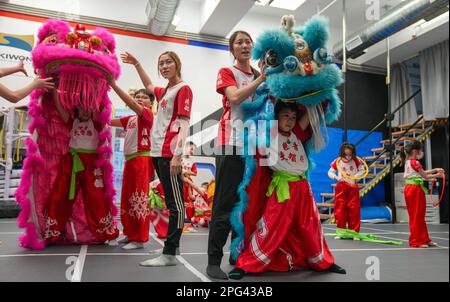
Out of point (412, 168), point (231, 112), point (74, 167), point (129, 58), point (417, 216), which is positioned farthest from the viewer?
point (412, 168)

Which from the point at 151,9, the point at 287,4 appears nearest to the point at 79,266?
the point at 151,9

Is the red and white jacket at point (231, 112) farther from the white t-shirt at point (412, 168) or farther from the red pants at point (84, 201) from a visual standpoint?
the white t-shirt at point (412, 168)

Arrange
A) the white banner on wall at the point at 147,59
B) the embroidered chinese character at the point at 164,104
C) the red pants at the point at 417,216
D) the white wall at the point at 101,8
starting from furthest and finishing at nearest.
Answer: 1. the white wall at the point at 101,8
2. the white banner on wall at the point at 147,59
3. the red pants at the point at 417,216
4. the embroidered chinese character at the point at 164,104

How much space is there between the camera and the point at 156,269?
2.22 meters

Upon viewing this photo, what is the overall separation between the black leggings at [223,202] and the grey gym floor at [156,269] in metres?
0.18

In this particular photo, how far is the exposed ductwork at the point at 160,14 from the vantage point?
6285 millimetres

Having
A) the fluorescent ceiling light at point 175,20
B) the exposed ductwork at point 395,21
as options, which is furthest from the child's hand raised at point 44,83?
the exposed ductwork at point 395,21

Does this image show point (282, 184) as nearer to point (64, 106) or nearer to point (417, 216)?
point (64, 106)

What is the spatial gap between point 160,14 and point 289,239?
553 cm

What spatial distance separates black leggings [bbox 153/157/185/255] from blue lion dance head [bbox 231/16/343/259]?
0.35 m

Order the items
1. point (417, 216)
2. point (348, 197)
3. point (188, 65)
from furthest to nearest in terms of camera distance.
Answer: point (188, 65)
point (348, 197)
point (417, 216)
